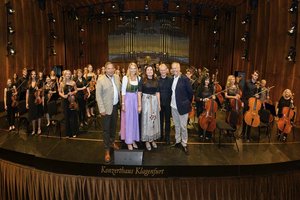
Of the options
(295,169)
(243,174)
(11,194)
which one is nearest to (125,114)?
(243,174)

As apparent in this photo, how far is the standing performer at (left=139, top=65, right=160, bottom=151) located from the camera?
476cm

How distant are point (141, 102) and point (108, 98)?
2.14 feet

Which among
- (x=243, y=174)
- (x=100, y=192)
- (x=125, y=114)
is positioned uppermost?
(x=125, y=114)

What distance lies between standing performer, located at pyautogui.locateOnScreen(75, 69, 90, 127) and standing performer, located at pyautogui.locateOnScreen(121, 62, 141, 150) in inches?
75.2

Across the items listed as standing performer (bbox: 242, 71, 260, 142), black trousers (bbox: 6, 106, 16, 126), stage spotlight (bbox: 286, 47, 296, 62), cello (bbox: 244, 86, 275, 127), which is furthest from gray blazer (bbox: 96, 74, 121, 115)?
stage spotlight (bbox: 286, 47, 296, 62)

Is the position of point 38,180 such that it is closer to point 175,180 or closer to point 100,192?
point 100,192

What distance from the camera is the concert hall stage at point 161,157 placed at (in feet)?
14.2

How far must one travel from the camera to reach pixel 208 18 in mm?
13570

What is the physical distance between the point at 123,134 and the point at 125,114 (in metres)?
0.44

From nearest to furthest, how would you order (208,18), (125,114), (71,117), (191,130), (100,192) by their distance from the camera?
(100,192), (125,114), (71,117), (191,130), (208,18)

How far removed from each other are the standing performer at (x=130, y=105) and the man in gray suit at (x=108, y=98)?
0.16 metres

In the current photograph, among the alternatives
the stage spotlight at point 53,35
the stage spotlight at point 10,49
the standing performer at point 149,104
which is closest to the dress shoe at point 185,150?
the standing performer at point 149,104

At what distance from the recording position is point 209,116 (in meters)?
5.33

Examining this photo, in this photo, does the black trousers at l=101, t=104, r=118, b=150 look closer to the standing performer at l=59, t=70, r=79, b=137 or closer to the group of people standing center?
the group of people standing center
